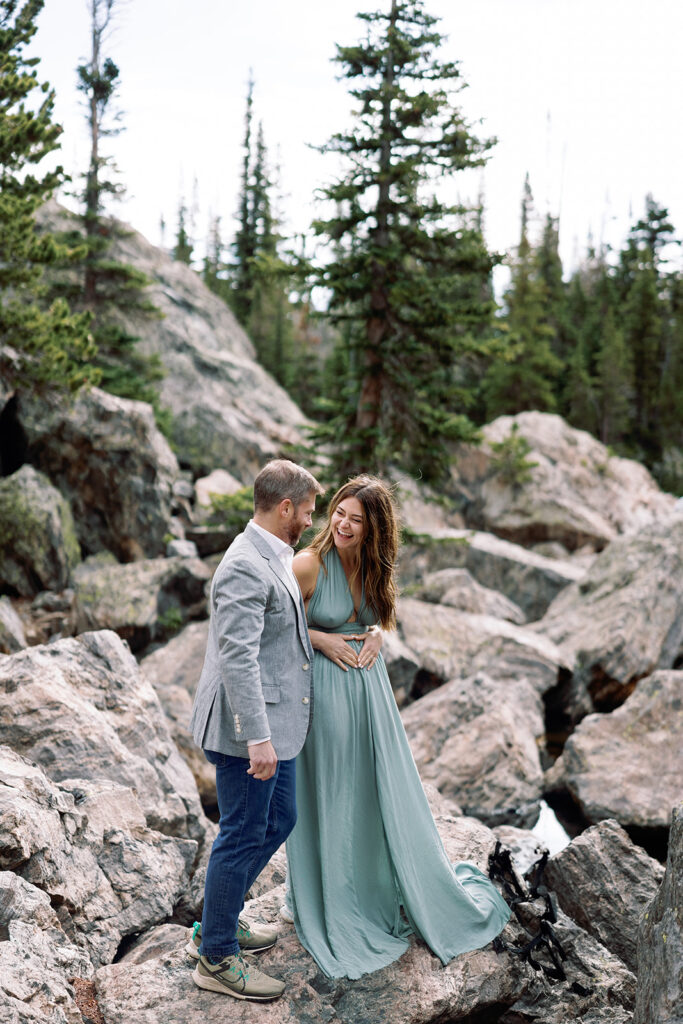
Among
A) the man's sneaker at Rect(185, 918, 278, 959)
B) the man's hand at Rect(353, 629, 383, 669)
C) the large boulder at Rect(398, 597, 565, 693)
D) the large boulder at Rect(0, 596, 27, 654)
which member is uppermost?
the man's hand at Rect(353, 629, 383, 669)

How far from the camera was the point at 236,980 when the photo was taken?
342 cm

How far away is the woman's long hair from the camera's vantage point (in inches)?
154

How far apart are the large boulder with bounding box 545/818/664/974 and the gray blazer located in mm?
2523

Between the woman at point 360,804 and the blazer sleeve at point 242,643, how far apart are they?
0.65 m

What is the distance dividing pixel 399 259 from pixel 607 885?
9672 mm

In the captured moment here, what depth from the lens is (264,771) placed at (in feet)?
10.6

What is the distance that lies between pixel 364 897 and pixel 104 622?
32.4 ft

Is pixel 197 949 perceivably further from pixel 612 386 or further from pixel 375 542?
pixel 612 386

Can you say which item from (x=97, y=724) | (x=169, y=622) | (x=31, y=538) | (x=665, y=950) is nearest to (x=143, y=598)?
(x=169, y=622)

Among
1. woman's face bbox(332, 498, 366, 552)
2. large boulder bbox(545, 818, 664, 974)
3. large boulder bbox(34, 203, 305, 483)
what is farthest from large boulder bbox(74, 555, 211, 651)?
woman's face bbox(332, 498, 366, 552)

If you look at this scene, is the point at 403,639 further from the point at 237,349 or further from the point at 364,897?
the point at 237,349

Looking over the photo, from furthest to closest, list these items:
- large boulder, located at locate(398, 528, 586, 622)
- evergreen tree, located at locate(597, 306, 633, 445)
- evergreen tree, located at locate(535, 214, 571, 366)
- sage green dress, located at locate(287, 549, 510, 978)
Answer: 1. evergreen tree, located at locate(535, 214, 571, 366)
2. evergreen tree, located at locate(597, 306, 633, 445)
3. large boulder, located at locate(398, 528, 586, 622)
4. sage green dress, located at locate(287, 549, 510, 978)

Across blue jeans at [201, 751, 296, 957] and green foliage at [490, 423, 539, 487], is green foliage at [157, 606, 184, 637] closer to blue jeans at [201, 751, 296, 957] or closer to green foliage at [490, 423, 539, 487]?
blue jeans at [201, 751, 296, 957]

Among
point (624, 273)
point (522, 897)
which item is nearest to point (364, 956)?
point (522, 897)
